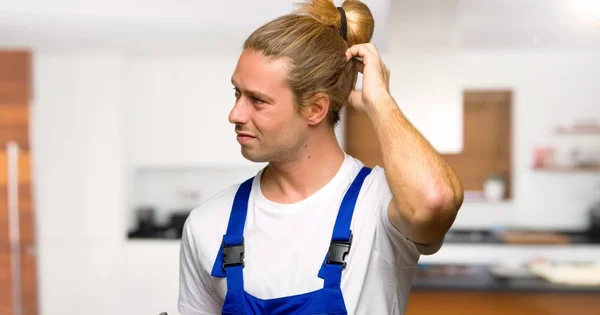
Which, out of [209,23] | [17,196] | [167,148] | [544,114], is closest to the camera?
[209,23]

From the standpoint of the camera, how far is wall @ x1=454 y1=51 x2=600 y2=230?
18.6 feet

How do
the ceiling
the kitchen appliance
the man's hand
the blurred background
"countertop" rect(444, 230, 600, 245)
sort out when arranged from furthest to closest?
the kitchen appliance, "countertop" rect(444, 230, 600, 245), the blurred background, the ceiling, the man's hand

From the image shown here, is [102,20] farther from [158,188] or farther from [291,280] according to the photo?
[291,280]

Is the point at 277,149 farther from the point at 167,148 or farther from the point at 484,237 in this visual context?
the point at 484,237

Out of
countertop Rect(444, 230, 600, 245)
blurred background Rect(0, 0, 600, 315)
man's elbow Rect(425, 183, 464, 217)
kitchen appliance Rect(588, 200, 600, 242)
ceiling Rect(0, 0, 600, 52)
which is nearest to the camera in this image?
man's elbow Rect(425, 183, 464, 217)

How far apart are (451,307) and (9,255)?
3228 millimetres

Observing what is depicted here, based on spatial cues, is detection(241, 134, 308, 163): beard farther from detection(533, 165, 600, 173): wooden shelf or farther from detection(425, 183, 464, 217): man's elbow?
detection(533, 165, 600, 173): wooden shelf

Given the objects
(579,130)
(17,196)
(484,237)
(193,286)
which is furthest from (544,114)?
(193,286)

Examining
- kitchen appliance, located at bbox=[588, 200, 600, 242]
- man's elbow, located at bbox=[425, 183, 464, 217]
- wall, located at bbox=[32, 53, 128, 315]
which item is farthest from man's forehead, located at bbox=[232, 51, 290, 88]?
kitchen appliance, located at bbox=[588, 200, 600, 242]

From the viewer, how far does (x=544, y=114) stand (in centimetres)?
574

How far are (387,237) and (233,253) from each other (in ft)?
0.96

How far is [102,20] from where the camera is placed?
4270mm

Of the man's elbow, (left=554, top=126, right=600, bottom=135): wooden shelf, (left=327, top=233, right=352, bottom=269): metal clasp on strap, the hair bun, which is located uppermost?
the hair bun

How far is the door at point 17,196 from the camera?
509cm
